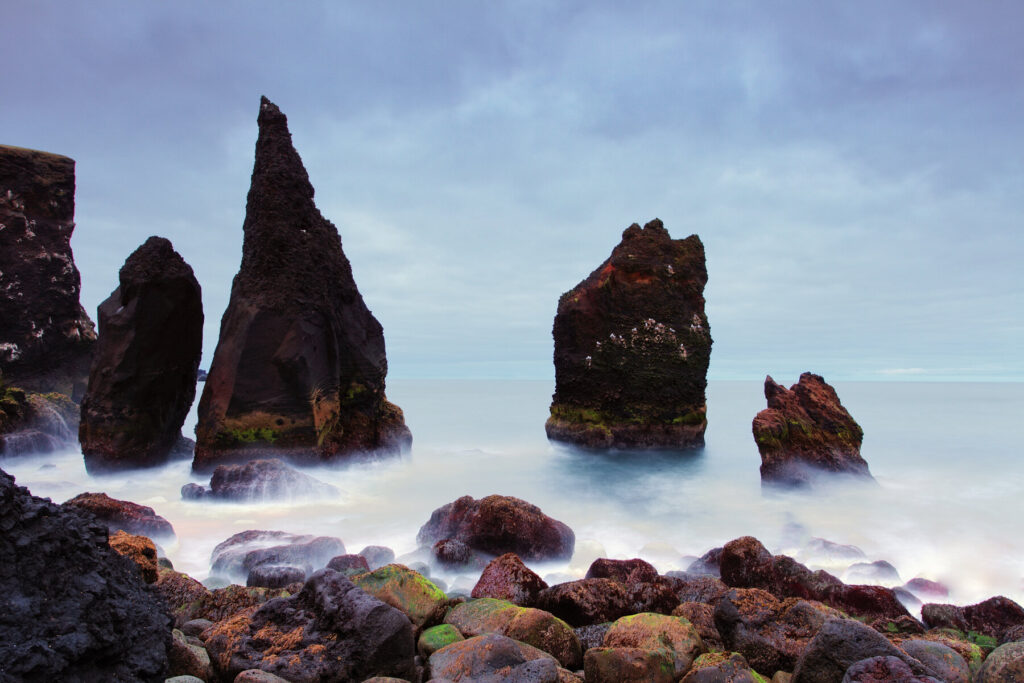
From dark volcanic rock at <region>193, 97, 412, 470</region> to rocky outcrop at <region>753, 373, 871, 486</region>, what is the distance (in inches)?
356

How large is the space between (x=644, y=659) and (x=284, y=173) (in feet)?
40.6

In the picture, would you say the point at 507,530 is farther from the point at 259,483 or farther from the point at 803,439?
the point at 803,439

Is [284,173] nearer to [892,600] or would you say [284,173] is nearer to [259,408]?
[259,408]

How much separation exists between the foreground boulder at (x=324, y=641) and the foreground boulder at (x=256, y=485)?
7.69 meters

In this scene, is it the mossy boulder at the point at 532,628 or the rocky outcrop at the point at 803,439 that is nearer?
the mossy boulder at the point at 532,628

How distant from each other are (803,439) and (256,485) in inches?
414

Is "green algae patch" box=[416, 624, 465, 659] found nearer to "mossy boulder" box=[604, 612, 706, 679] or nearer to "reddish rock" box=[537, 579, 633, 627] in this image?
"mossy boulder" box=[604, 612, 706, 679]

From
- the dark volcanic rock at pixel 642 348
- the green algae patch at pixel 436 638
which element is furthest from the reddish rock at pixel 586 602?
the dark volcanic rock at pixel 642 348

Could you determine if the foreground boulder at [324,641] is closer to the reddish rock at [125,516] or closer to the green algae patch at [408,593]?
the green algae patch at [408,593]

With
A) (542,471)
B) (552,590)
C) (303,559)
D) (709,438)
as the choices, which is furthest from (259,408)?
(709,438)

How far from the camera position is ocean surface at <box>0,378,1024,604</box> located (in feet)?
28.2

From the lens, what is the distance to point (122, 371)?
11984 mm

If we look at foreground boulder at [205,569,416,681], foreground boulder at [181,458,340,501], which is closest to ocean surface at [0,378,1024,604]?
foreground boulder at [181,458,340,501]

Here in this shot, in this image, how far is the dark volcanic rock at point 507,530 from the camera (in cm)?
704
